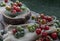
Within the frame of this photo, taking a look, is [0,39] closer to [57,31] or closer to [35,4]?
[57,31]

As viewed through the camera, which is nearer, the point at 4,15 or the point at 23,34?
the point at 23,34

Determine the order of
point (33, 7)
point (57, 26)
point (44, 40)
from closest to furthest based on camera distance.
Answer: point (44, 40) → point (57, 26) → point (33, 7)

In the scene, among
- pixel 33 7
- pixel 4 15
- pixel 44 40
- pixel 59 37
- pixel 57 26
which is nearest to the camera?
pixel 44 40

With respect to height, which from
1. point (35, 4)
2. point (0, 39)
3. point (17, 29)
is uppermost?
point (17, 29)

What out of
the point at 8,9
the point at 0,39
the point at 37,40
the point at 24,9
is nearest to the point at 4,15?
the point at 8,9

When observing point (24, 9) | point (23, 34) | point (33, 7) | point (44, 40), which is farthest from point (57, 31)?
point (33, 7)

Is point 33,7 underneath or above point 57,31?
underneath

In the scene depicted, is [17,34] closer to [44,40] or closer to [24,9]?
[44,40]
